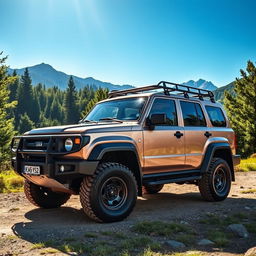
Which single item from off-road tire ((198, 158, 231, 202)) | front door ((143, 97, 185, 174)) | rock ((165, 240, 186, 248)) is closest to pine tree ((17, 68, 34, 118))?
off-road tire ((198, 158, 231, 202))

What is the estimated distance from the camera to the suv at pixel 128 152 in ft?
16.2

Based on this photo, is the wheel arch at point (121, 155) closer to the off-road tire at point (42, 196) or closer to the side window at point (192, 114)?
the off-road tire at point (42, 196)

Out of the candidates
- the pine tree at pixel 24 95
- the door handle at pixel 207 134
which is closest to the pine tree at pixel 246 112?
the door handle at pixel 207 134

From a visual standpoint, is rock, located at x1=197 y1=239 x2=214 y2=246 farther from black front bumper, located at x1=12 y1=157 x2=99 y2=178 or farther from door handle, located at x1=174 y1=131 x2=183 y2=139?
door handle, located at x1=174 y1=131 x2=183 y2=139

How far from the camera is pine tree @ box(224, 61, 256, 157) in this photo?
32.2 meters

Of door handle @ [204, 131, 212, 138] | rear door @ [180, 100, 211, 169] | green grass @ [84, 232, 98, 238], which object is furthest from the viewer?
door handle @ [204, 131, 212, 138]

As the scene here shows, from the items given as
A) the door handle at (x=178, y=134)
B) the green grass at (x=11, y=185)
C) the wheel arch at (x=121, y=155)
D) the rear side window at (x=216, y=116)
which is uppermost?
the rear side window at (x=216, y=116)

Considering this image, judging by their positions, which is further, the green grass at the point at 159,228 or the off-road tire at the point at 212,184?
the off-road tire at the point at 212,184

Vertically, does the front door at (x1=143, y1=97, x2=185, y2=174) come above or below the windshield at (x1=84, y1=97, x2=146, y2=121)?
below

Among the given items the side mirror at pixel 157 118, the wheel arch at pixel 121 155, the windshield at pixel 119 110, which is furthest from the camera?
the windshield at pixel 119 110

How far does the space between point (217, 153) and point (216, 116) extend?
3.01ft

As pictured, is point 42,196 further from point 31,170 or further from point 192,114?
point 192,114

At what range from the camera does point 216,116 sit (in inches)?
311

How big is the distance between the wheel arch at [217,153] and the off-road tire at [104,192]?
232cm
